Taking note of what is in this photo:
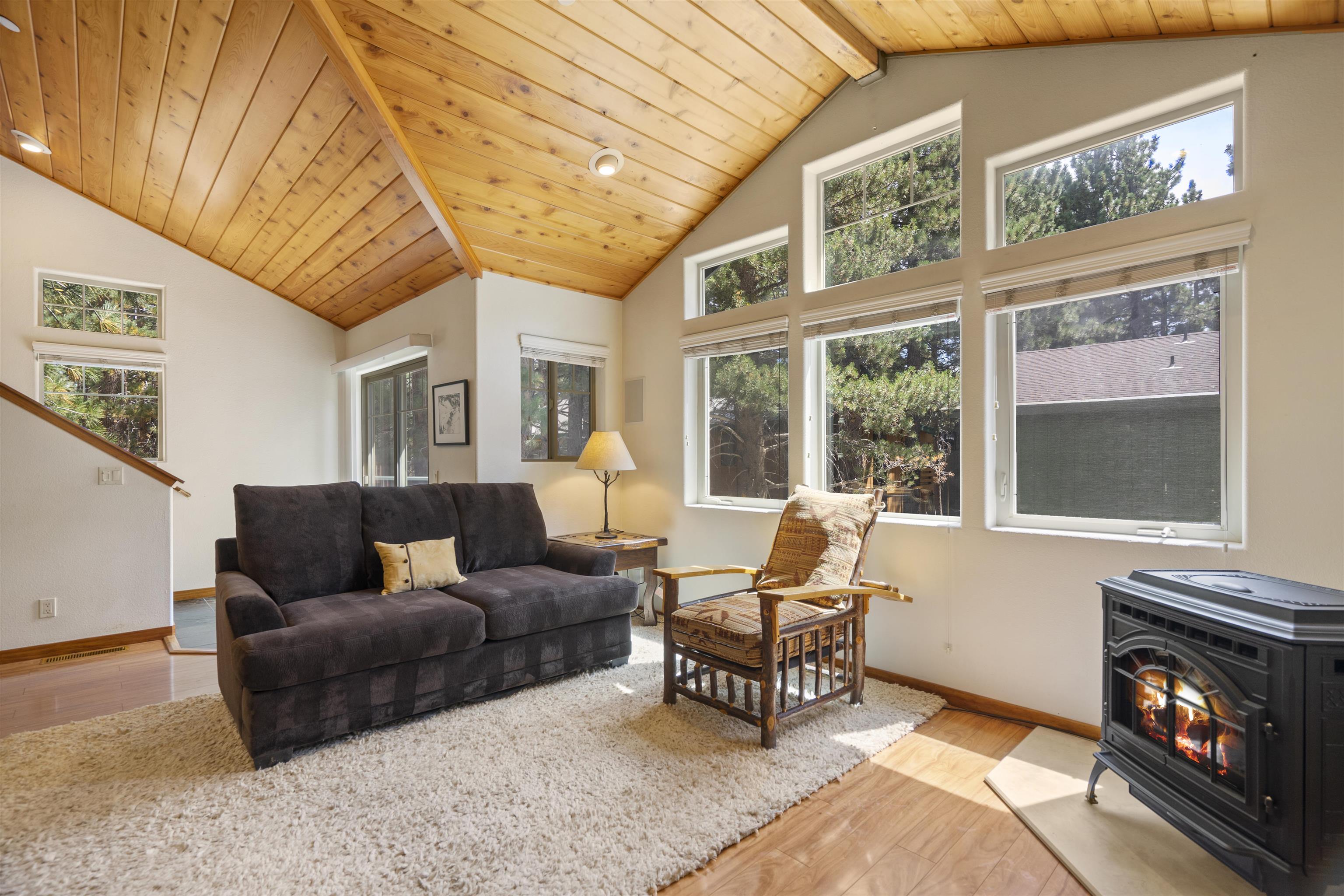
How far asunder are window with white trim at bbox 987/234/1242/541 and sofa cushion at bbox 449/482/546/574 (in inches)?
98.3

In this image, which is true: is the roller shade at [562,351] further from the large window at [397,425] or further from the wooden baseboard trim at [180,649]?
the wooden baseboard trim at [180,649]

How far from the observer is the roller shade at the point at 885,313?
2.95 m

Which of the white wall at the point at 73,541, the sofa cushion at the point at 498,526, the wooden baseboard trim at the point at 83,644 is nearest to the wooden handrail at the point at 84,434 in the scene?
the white wall at the point at 73,541

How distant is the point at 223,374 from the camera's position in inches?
214

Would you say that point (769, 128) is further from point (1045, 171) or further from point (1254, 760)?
point (1254, 760)

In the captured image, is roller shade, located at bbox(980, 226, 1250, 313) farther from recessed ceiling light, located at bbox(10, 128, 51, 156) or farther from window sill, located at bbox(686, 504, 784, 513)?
recessed ceiling light, located at bbox(10, 128, 51, 156)

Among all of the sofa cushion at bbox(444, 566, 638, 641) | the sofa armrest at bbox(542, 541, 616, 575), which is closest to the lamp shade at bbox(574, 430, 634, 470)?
the sofa armrest at bbox(542, 541, 616, 575)

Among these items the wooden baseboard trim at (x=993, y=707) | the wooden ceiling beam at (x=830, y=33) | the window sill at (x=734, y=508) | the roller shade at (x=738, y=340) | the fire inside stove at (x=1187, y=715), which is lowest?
the wooden baseboard trim at (x=993, y=707)

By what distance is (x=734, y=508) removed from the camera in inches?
156

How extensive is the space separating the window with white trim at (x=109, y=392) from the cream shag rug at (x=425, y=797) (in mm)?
3234

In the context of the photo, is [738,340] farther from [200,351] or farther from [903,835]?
[200,351]

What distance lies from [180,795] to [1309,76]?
443 cm

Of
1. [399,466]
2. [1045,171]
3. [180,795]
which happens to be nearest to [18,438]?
[399,466]

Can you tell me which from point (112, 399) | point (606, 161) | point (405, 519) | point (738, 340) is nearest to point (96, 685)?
point (405, 519)
